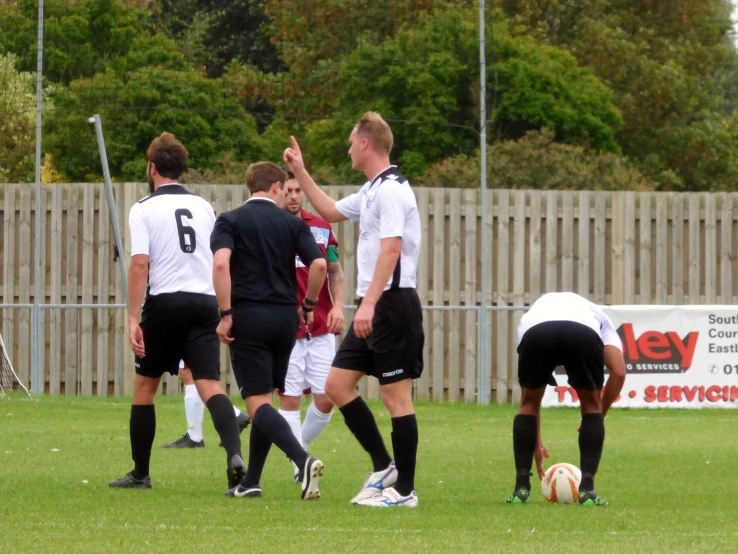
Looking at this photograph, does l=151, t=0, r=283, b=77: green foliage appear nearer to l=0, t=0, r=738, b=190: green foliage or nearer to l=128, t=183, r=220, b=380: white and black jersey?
l=0, t=0, r=738, b=190: green foliage

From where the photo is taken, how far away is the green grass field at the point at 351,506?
5.95m

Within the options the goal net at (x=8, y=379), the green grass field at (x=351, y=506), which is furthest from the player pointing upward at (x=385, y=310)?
the goal net at (x=8, y=379)

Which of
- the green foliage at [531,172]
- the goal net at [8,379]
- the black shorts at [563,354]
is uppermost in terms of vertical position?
the green foliage at [531,172]

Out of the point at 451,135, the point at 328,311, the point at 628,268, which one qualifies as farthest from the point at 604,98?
the point at 328,311

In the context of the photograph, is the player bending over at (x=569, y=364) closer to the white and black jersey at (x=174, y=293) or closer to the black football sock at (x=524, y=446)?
the black football sock at (x=524, y=446)

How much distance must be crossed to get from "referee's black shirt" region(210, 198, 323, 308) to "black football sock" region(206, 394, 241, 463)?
25.5 inches

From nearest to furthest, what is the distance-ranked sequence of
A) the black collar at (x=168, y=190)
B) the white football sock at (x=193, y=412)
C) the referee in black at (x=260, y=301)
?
the referee in black at (x=260, y=301)
the black collar at (x=168, y=190)
the white football sock at (x=193, y=412)

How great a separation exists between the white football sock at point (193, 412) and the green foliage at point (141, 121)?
20303 millimetres

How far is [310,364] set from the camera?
925cm

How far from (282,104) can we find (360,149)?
32322 mm

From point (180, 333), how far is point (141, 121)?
25.3m

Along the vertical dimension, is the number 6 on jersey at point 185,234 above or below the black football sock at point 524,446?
above

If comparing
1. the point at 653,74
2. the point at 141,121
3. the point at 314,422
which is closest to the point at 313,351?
the point at 314,422

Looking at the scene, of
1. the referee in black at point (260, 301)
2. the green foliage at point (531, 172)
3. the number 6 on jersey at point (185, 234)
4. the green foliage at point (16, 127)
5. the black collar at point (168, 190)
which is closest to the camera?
the referee in black at point (260, 301)
